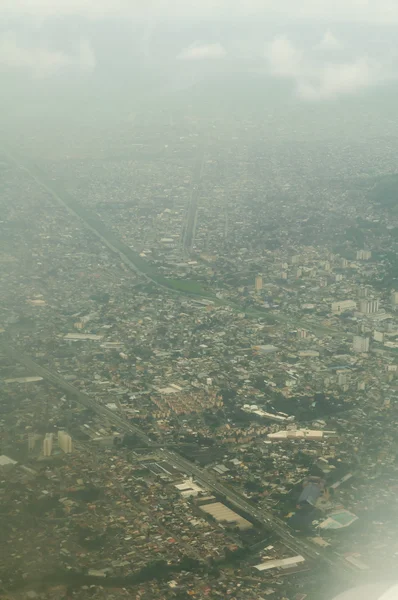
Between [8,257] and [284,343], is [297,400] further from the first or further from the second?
[8,257]

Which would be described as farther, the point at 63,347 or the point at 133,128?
the point at 133,128

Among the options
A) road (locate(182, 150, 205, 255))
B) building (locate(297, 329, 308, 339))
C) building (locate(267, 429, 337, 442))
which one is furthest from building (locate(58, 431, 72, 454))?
road (locate(182, 150, 205, 255))

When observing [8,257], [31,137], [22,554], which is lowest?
[22,554]

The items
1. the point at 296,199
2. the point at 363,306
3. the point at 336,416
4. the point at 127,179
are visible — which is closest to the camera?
the point at 336,416

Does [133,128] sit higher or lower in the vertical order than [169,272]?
higher

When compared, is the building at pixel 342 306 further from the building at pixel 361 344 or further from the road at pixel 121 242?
the building at pixel 361 344

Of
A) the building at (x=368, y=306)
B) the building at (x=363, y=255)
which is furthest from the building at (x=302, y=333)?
the building at (x=363, y=255)

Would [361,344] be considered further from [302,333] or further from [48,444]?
[48,444]

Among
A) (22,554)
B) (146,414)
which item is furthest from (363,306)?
(22,554)
